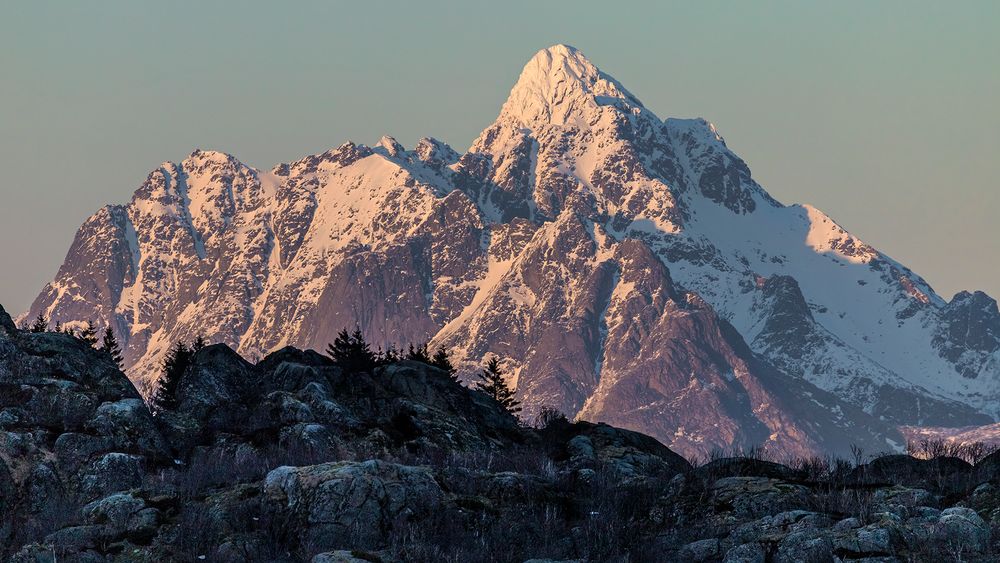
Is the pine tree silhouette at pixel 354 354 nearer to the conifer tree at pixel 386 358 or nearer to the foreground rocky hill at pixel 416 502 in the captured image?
the conifer tree at pixel 386 358

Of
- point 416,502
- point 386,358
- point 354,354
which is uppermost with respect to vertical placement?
point 386,358

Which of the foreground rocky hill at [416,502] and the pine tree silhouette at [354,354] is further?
the pine tree silhouette at [354,354]

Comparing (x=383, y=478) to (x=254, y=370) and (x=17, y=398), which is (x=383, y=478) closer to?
(x=17, y=398)

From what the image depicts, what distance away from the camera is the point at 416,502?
119ft

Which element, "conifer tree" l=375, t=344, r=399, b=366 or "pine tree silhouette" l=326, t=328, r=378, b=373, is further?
"pine tree silhouette" l=326, t=328, r=378, b=373

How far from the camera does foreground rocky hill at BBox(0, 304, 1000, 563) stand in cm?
3278

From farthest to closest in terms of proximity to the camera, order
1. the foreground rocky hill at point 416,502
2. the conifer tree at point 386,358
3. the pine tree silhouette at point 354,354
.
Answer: the pine tree silhouette at point 354,354 < the conifer tree at point 386,358 < the foreground rocky hill at point 416,502

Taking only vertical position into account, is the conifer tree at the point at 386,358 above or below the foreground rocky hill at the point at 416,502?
above

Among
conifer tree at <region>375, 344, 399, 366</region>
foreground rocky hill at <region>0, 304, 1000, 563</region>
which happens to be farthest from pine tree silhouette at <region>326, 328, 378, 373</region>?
foreground rocky hill at <region>0, 304, 1000, 563</region>

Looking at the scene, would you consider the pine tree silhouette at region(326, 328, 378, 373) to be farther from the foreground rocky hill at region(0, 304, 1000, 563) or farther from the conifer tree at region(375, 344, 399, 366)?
the foreground rocky hill at region(0, 304, 1000, 563)

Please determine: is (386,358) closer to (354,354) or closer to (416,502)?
(354,354)

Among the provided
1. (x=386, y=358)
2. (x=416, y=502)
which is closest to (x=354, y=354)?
(x=386, y=358)

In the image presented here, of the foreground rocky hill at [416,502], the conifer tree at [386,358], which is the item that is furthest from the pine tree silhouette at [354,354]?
the foreground rocky hill at [416,502]

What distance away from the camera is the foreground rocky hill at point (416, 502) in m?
32.8
